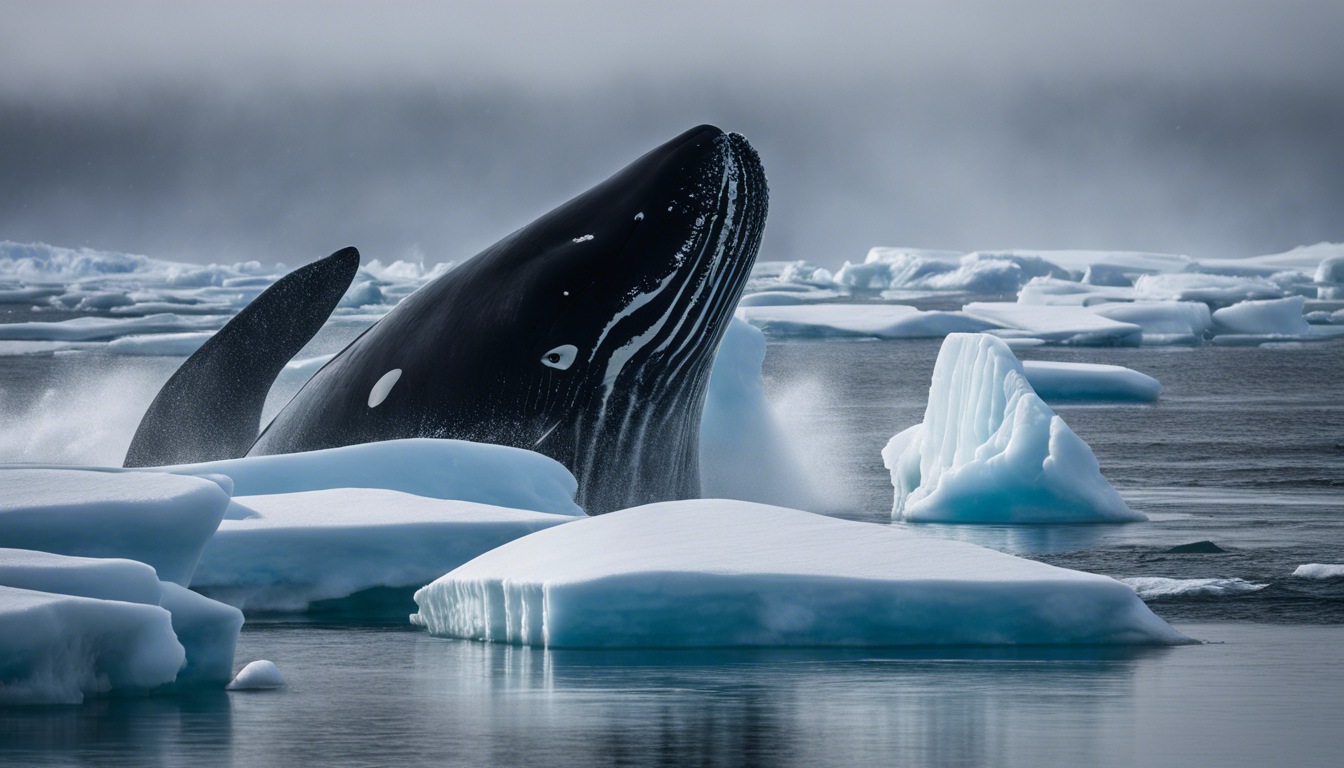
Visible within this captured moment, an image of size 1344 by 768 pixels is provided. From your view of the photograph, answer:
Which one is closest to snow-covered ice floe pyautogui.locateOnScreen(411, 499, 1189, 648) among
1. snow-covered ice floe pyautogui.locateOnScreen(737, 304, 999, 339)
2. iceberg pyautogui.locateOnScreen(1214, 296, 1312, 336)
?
snow-covered ice floe pyautogui.locateOnScreen(737, 304, 999, 339)

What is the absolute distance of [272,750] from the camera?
17.7ft

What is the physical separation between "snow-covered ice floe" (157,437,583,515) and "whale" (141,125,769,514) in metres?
0.18

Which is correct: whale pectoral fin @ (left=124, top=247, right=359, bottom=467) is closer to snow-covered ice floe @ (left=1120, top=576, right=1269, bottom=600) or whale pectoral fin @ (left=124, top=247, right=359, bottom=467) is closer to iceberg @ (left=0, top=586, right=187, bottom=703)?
iceberg @ (left=0, top=586, right=187, bottom=703)

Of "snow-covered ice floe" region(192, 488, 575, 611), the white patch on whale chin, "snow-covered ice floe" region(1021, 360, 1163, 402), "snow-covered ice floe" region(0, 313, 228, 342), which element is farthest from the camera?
"snow-covered ice floe" region(0, 313, 228, 342)

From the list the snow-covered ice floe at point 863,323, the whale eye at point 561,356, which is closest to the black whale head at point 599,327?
the whale eye at point 561,356

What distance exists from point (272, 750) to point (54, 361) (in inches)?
2232

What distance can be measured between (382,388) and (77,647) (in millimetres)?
3902

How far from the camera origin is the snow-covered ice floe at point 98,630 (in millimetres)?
5941

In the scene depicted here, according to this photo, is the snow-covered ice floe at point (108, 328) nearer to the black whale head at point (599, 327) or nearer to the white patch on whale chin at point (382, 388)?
the white patch on whale chin at point (382, 388)

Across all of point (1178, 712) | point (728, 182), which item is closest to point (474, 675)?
point (1178, 712)

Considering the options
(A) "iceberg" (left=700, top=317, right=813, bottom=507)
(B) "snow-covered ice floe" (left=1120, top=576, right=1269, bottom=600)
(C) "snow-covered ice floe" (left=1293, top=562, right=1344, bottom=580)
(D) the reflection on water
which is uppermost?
(A) "iceberg" (left=700, top=317, right=813, bottom=507)

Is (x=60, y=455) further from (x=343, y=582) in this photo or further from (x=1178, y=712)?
(x=1178, y=712)

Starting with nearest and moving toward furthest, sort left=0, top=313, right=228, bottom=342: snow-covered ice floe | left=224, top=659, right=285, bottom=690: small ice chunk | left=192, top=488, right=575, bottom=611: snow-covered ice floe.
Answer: left=224, top=659, right=285, bottom=690: small ice chunk
left=192, top=488, right=575, bottom=611: snow-covered ice floe
left=0, top=313, right=228, bottom=342: snow-covered ice floe

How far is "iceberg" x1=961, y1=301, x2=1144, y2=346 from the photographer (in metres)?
63.9
